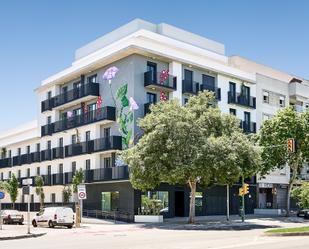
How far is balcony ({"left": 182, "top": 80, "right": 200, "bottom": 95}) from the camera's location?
4826cm

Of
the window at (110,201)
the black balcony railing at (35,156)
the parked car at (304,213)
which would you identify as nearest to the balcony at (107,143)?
the window at (110,201)

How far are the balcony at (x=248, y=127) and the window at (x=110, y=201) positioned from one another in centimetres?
1618

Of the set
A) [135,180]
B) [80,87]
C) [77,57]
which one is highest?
[77,57]

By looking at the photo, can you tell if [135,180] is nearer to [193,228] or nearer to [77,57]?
[193,228]

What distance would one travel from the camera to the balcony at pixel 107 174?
43.8 metres

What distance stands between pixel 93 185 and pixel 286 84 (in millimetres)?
27071

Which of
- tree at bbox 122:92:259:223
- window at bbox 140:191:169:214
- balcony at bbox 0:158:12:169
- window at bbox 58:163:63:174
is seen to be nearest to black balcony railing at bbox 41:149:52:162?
window at bbox 58:163:63:174

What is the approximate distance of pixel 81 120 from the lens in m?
50.4

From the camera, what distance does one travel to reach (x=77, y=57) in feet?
Answer: 191

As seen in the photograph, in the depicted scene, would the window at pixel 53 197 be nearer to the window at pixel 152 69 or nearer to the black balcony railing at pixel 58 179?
the black balcony railing at pixel 58 179

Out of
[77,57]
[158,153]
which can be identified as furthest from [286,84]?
Answer: [158,153]

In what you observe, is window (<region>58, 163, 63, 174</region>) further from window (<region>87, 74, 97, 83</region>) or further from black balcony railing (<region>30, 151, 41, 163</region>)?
window (<region>87, 74, 97, 83</region>)

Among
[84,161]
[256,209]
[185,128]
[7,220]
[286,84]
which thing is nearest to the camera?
[185,128]

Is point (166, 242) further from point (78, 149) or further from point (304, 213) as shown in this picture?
point (304, 213)
